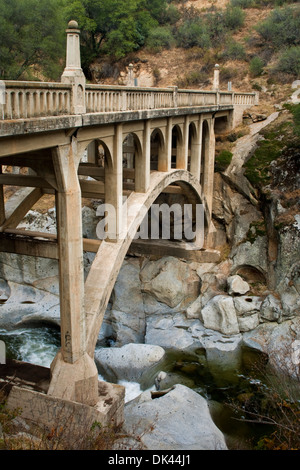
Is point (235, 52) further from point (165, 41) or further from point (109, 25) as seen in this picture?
point (109, 25)

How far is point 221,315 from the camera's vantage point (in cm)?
1777

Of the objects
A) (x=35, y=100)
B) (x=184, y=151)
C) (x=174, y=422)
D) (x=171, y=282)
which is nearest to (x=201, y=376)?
(x=174, y=422)

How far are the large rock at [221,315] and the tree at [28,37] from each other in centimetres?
1863

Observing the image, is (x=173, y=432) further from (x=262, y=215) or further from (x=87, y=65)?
(x=87, y=65)

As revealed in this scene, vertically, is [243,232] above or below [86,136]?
below

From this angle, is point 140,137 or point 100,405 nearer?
point 100,405

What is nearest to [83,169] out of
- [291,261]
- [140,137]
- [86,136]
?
[140,137]

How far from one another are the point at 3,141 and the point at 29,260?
482 inches

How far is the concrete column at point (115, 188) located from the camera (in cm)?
1164

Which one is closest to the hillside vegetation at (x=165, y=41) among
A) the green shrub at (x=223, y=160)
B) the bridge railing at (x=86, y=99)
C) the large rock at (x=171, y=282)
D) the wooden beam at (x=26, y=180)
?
the green shrub at (x=223, y=160)

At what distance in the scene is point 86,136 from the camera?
10.2 meters

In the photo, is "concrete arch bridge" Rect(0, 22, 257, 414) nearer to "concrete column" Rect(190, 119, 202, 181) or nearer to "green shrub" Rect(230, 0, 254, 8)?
"concrete column" Rect(190, 119, 202, 181)

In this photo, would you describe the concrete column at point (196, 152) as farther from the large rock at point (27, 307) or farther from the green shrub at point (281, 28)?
the green shrub at point (281, 28)

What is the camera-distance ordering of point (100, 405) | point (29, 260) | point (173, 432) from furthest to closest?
point (29, 260) → point (173, 432) → point (100, 405)
